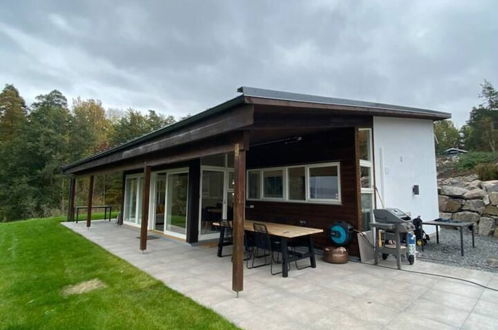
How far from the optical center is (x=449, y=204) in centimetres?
902

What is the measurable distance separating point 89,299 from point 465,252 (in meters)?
7.08

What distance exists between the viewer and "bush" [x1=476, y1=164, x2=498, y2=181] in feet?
30.6

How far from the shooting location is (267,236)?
4441mm

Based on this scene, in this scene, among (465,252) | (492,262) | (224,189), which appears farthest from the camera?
(224,189)

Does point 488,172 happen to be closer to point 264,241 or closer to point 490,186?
point 490,186

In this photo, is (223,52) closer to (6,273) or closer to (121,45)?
(121,45)

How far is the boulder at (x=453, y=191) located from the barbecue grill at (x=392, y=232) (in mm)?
5370

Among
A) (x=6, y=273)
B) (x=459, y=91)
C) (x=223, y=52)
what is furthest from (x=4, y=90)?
(x=459, y=91)

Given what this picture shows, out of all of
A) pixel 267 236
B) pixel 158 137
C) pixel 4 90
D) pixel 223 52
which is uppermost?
pixel 4 90

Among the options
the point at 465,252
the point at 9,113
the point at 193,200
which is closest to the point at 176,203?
the point at 193,200

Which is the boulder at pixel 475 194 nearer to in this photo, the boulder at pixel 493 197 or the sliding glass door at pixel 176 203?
the boulder at pixel 493 197

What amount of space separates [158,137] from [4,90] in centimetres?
2478

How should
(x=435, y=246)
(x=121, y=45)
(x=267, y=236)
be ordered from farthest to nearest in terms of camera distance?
(x=121, y=45) < (x=435, y=246) < (x=267, y=236)

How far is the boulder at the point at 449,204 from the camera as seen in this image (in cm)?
879
